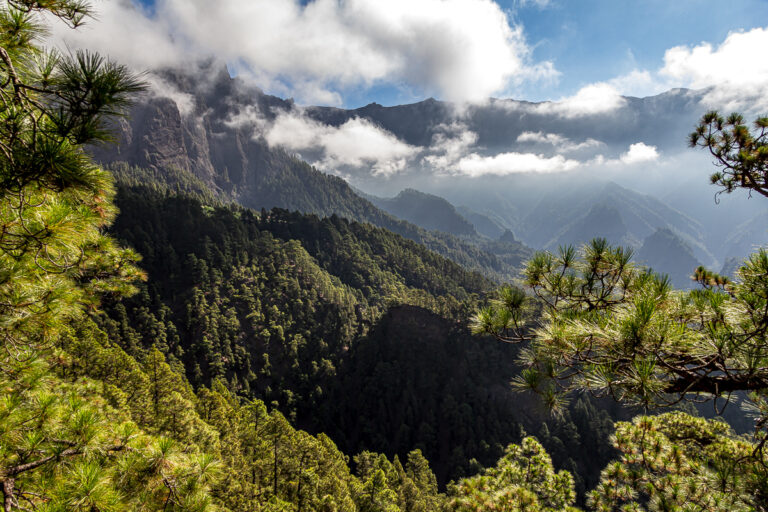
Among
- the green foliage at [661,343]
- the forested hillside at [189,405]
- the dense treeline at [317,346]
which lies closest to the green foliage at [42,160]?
the forested hillside at [189,405]

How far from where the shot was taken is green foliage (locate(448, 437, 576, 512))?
23.0 ft

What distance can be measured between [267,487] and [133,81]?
27.5m

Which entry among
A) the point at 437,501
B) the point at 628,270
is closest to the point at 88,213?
the point at 628,270

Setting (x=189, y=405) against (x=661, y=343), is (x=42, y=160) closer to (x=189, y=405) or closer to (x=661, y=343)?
(x=661, y=343)

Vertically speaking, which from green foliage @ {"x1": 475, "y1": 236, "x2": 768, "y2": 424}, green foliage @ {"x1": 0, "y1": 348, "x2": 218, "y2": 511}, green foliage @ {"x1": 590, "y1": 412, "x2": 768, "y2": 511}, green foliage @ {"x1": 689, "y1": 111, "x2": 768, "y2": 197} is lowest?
green foliage @ {"x1": 0, "y1": 348, "x2": 218, "y2": 511}

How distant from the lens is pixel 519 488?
23.5ft

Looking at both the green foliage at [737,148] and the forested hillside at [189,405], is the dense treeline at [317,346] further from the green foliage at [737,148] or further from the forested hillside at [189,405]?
the green foliage at [737,148]

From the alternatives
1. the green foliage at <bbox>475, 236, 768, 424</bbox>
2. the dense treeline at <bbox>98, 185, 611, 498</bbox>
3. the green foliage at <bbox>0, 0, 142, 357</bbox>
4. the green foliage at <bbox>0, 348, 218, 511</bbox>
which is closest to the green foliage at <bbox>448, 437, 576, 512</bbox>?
the green foliage at <bbox>475, 236, 768, 424</bbox>

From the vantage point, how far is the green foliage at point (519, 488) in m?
7.00

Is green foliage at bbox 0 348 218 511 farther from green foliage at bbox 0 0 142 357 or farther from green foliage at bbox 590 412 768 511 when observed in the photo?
green foliage at bbox 590 412 768 511

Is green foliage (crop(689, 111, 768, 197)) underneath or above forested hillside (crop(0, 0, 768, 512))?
above

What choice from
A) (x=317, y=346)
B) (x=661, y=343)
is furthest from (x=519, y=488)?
(x=317, y=346)

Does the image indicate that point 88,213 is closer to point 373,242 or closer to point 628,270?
point 628,270

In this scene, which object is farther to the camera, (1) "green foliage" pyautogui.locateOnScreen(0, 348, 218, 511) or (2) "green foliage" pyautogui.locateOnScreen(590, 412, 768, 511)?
(2) "green foliage" pyautogui.locateOnScreen(590, 412, 768, 511)
